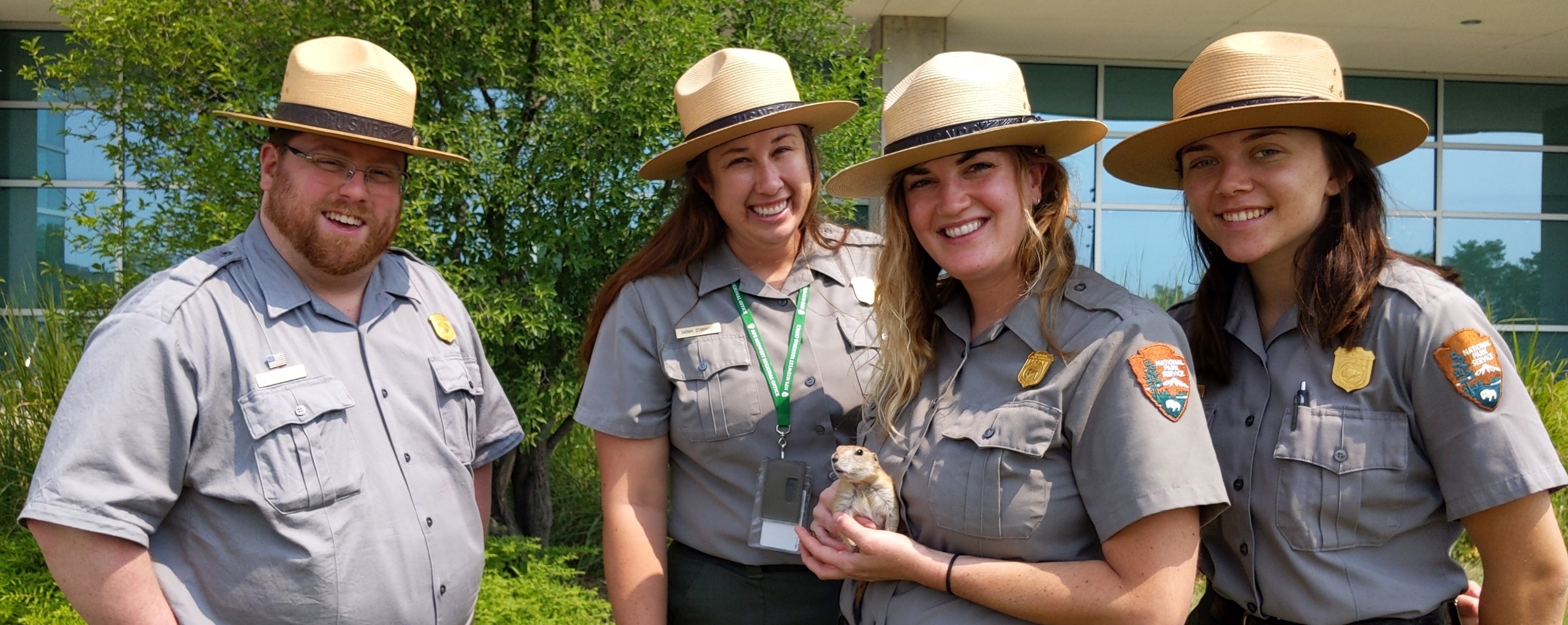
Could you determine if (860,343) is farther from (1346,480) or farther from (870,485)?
(1346,480)

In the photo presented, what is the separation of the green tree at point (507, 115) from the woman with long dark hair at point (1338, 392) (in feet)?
8.31

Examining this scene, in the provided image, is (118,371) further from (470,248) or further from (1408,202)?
(1408,202)

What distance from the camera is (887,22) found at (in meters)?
9.22

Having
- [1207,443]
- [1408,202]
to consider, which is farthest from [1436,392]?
[1408,202]

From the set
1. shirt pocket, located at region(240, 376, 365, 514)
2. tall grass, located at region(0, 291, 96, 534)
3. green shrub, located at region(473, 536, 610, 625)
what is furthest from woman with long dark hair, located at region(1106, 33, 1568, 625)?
tall grass, located at region(0, 291, 96, 534)

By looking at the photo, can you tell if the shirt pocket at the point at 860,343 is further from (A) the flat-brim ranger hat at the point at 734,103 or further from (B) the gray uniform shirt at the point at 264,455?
(B) the gray uniform shirt at the point at 264,455

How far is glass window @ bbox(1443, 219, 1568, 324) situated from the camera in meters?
11.7

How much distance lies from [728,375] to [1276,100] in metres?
1.39

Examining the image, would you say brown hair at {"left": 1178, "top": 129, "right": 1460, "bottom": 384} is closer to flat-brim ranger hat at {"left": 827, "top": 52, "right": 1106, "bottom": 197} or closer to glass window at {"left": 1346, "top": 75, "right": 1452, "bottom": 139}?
flat-brim ranger hat at {"left": 827, "top": 52, "right": 1106, "bottom": 197}

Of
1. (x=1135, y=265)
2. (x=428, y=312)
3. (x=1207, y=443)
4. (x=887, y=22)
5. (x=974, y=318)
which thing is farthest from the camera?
(x=1135, y=265)

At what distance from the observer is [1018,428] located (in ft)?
6.55

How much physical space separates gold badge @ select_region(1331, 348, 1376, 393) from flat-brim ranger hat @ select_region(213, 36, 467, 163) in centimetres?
218

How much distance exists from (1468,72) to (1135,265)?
4.35 m

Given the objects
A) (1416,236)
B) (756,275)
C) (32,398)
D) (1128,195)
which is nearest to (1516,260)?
(1416,236)
